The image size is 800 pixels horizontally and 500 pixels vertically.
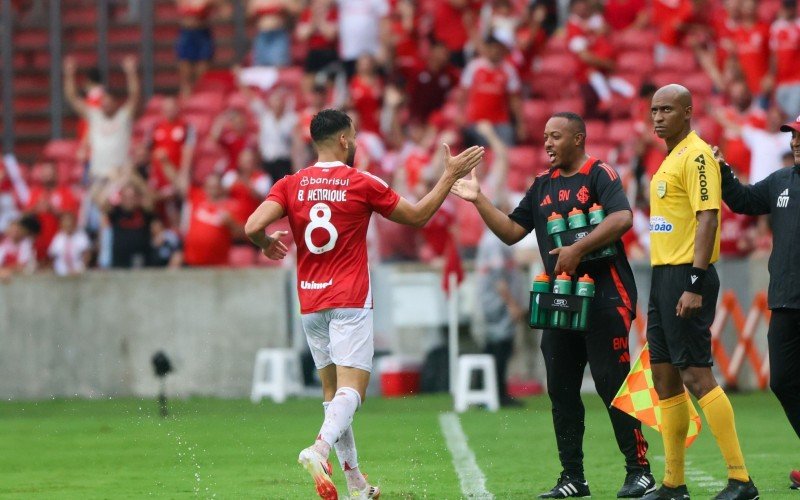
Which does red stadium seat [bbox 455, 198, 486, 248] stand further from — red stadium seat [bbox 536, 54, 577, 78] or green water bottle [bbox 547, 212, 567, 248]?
green water bottle [bbox 547, 212, 567, 248]

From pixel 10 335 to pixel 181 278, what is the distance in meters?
2.44

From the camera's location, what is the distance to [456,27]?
2208 cm

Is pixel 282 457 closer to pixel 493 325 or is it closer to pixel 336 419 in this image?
pixel 336 419

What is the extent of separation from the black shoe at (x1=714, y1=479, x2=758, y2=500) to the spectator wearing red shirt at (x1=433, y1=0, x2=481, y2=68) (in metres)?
14.2

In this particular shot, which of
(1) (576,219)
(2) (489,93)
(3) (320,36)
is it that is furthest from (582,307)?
(3) (320,36)

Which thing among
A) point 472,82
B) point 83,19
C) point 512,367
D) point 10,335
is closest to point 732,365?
point 512,367

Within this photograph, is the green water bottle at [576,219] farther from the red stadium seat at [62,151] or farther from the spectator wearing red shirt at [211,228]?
the red stadium seat at [62,151]

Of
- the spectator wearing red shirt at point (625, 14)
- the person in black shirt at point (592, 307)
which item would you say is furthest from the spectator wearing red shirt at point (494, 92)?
the person in black shirt at point (592, 307)

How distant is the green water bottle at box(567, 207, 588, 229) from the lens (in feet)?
29.9

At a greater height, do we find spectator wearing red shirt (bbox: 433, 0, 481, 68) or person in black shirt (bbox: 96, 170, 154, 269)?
spectator wearing red shirt (bbox: 433, 0, 481, 68)

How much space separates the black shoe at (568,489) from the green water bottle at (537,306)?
947 mm

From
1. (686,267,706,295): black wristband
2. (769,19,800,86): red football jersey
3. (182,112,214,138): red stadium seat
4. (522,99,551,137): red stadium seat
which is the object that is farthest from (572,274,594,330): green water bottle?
(182,112,214,138): red stadium seat

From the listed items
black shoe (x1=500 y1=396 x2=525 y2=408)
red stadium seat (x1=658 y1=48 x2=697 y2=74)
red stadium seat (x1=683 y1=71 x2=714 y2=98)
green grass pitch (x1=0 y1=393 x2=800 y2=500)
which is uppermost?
red stadium seat (x1=658 y1=48 x2=697 y2=74)

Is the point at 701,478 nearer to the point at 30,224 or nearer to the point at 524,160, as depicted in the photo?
the point at 524,160
